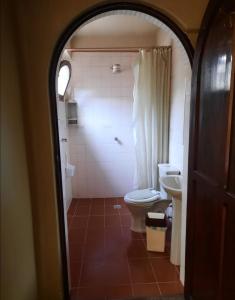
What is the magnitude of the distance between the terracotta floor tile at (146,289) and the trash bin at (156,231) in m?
0.45

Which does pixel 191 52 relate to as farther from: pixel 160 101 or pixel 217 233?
pixel 160 101

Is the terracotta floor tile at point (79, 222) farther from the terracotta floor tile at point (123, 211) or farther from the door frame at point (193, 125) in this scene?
the door frame at point (193, 125)

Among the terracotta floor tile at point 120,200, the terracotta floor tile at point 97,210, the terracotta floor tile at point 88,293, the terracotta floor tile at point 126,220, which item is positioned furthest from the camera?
the terracotta floor tile at point 120,200

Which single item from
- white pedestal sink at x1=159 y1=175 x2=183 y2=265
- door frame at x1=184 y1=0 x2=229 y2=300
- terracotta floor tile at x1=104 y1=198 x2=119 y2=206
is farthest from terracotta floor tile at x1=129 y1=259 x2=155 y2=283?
terracotta floor tile at x1=104 y1=198 x2=119 y2=206

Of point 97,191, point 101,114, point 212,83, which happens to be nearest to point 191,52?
point 212,83

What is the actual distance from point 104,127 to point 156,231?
1.87 m

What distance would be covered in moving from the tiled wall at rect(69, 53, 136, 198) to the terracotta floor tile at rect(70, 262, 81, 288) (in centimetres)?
169

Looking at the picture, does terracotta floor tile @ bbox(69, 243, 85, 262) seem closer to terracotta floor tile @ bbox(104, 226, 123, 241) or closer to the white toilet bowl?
terracotta floor tile @ bbox(104, 226, 123, 241)

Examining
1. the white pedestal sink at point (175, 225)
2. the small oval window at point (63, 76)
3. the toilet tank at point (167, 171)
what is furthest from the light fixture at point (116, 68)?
the white pedestal sink at point (175, 225)

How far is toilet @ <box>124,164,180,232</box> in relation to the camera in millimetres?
2506

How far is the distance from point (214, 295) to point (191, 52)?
1.44 meters

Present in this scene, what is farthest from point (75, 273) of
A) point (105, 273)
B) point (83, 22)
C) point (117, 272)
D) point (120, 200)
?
point (83, 22)

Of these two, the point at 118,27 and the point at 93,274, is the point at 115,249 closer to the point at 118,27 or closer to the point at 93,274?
the point at 93,274

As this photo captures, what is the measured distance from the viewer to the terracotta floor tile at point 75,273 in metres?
1.91
